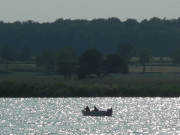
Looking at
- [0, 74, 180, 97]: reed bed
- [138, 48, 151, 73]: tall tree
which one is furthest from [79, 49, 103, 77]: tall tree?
[138, 48, 151, 73]: tall tree

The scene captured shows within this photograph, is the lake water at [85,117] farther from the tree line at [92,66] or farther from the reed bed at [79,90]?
the tree line at [92,66]

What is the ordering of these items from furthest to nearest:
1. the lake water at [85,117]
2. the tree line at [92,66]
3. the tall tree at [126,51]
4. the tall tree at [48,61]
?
1. the tall tree at [126,51]
2. the tall tree at [48,61]
3. the tree line at [92,66]
4. the lake water at [85,117]

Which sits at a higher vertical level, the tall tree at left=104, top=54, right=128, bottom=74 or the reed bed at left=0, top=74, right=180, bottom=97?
the tall tree at left=104, top=54, right=128, bottom=74

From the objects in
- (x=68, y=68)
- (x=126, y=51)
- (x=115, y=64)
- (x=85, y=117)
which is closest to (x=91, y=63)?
(x=68, y=68)

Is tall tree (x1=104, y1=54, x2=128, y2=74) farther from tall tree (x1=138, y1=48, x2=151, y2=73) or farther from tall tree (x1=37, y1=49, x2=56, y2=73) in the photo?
tall tree (x1=138, y1=48, x2=151, y2=73)

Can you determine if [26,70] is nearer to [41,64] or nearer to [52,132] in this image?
[41,64]

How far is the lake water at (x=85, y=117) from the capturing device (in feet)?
187

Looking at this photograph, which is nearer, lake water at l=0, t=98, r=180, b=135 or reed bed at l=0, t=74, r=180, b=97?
lake water at l=0, t=98, r=180, b=135

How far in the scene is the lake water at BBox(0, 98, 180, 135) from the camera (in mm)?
56875

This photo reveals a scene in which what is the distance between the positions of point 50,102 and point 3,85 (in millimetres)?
4542

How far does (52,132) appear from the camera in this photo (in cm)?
5534

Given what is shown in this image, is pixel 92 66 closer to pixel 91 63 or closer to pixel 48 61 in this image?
pixel 91 63

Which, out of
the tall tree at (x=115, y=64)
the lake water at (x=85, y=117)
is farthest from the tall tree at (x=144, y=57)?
the lake water at (x=85, y=117)

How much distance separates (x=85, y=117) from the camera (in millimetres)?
69250
